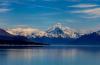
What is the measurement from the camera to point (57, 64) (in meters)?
53.6

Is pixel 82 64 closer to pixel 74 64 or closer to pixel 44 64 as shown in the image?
pixel 74 64

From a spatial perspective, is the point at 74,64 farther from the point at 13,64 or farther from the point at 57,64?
the point at 13,64

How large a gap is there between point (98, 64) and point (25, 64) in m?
11.3

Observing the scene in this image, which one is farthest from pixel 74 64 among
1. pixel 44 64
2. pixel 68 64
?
pixel 44 64

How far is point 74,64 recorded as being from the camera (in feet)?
177

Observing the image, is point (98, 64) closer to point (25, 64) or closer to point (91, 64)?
point (91, 64)

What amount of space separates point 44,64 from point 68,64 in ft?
12.2

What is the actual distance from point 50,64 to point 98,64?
750 centimetres

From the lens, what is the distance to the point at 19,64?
5200 cm

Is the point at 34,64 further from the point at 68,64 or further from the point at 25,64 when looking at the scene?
the point at 68,64

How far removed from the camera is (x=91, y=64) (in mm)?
54031

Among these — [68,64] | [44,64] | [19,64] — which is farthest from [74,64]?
[19,64]

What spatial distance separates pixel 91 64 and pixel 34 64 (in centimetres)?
888

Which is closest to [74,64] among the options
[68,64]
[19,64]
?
[68,64]
